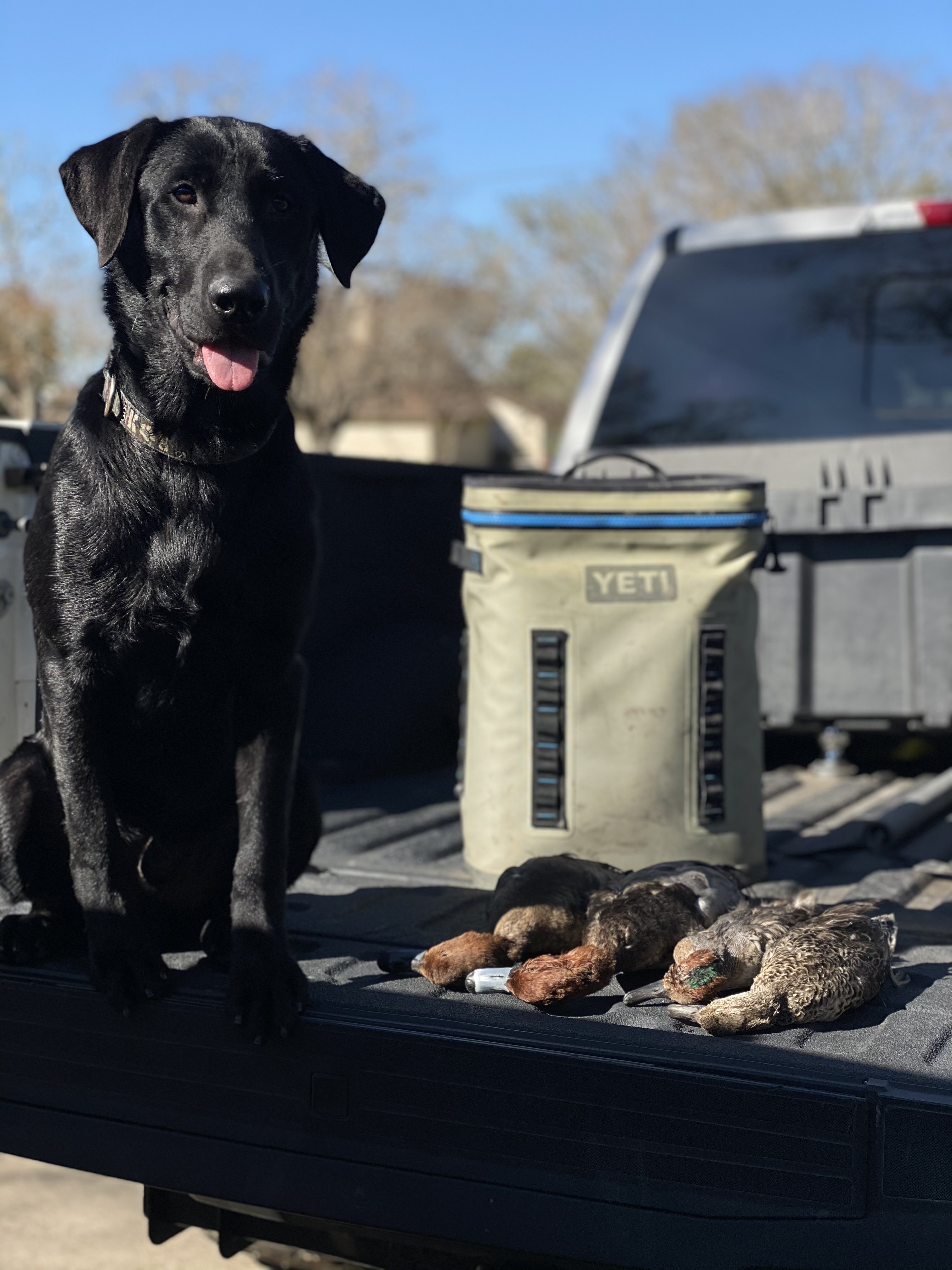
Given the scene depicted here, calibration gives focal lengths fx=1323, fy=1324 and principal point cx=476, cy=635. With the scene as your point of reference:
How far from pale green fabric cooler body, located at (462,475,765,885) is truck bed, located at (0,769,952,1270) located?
2.15 ft

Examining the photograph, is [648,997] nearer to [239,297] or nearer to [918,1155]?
[918,1155]

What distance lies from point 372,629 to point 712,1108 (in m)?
2.52

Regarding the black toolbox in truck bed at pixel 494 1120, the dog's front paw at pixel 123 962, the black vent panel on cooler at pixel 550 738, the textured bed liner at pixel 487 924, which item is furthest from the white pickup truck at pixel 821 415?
the dog's front paw at pixel 123 962

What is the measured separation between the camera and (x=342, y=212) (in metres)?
2.41

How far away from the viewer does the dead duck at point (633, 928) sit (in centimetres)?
201

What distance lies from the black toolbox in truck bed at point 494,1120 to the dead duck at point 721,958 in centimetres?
6

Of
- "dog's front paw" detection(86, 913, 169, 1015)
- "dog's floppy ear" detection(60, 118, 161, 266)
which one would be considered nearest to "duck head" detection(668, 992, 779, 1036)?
"dog's front paw" detection(86, 913, 169, 1015)

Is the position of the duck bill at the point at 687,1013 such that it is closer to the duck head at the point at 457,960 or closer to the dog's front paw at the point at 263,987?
the duck head at the point at 457,960

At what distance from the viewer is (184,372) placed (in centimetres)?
222

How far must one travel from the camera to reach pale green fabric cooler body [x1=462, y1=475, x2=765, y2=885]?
284 cm

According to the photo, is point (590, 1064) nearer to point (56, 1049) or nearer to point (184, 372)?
point (56, 1049)

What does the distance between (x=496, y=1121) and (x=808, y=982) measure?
1.70ft

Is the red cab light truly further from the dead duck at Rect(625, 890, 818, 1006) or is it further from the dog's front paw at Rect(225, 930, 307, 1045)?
the dog's front paw at Rect(225, 930, 307, 1045)

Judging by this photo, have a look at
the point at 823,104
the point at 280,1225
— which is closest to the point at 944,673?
the point at 280,1225
